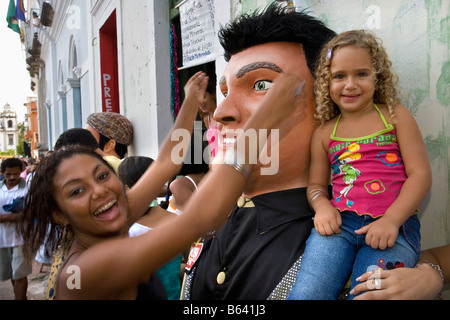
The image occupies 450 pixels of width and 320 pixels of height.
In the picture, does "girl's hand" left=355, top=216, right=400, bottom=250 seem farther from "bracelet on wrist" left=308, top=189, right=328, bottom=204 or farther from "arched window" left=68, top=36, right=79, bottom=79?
"arched window" left=68, top=36, right=79, bottom=79

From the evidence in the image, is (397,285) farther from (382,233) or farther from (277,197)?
(277,197)

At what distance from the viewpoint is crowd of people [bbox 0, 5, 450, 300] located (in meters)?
0.95

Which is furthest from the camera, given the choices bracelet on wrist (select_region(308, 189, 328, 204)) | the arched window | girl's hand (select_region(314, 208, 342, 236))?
the arched window

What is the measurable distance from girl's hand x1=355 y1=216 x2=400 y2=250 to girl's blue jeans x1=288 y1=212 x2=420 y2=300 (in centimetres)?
3

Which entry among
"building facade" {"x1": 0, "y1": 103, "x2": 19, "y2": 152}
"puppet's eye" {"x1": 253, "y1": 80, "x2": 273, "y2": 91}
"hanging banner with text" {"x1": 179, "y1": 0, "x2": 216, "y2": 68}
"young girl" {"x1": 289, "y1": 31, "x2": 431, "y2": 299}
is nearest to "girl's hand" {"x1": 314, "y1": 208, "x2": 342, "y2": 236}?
"young girl" {"x1": 289, "y1": 31, "x2": 431, "y2": 299}

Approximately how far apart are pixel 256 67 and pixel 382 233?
0.72 m

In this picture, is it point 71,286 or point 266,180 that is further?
point 266,180

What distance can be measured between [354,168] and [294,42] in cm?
54

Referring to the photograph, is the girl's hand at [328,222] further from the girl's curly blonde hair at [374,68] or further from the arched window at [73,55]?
the arched window at [73,55]

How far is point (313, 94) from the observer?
4.51 ft

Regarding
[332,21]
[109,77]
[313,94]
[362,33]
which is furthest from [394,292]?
[109,77]

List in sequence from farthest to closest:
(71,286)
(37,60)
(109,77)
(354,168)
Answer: (37,60) → (109,77) → (354,168) → (71,286)

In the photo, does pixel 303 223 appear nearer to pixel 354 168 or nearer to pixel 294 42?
pixel 354 168

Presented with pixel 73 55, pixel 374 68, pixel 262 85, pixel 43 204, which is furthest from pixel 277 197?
pixel 73 55
